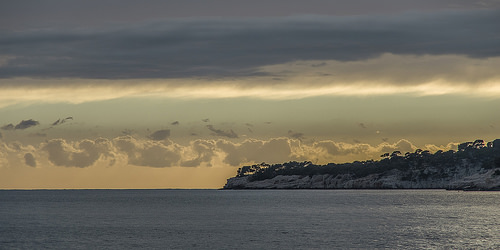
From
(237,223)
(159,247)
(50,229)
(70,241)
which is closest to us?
(159,247)

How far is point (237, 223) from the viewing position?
6048 inches

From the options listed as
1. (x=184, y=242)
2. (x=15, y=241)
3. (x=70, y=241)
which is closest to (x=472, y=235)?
(x=184, y=242)

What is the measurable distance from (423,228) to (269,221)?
35336 millimetres

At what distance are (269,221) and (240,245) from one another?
5148 centimetres

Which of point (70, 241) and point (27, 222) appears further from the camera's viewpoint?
point (27, 222)

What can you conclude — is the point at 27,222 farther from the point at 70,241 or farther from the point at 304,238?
the point at 304,238

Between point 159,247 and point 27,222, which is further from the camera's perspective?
point 27,222

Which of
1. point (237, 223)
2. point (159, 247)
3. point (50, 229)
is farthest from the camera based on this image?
point (237, 223)

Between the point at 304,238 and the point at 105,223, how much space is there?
5561 cm

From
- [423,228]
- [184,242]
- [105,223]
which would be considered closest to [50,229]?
[105,223]

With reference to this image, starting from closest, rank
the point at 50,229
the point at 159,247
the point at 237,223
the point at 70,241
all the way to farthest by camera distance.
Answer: the point at 159,247 → the point at 70,241 → the point at 50,229 → the point at 237,223

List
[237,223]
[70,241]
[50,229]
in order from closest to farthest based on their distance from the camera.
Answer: [70,241] → [50,229] → [237,223]

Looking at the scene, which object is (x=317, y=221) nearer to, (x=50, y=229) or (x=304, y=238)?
(x=304, y=238)

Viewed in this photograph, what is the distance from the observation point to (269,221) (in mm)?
159125
